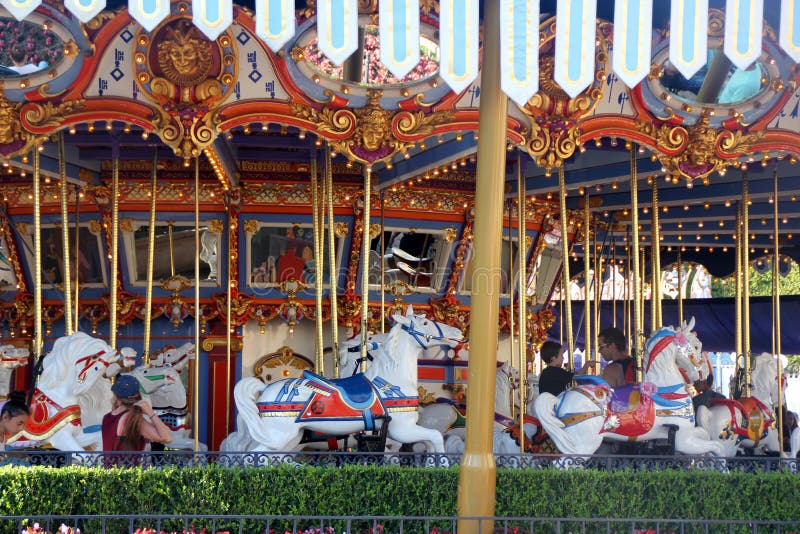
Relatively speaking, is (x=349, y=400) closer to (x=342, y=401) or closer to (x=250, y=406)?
(x=342, y=401)

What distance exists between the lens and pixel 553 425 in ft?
26.1

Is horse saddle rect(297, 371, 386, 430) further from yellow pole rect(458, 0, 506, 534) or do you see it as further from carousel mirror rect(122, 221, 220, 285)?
carousel mirror rect(122, 221, 220, 285)

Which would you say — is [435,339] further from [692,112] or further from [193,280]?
[193,280]

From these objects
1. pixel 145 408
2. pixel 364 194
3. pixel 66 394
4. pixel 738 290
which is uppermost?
pixel 364 194

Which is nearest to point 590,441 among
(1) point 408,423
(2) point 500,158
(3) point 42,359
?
(1) point 408,423

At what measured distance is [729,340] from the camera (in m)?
17.5

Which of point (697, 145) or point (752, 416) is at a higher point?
point (697, 145)

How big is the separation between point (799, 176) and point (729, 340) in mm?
7040

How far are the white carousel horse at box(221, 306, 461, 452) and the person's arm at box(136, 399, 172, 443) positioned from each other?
0.53m

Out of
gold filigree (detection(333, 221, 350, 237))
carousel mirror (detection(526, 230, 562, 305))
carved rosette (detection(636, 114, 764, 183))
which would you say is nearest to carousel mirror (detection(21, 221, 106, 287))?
gold filigree (detection(333, 221, 350, 237))

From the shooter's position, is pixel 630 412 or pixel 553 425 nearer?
pixel 553 425

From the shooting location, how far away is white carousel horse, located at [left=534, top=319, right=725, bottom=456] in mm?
7934

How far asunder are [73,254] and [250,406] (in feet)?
13.7

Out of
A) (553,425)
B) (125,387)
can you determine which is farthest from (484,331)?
(125,387)
